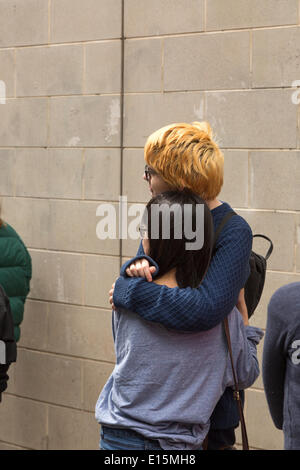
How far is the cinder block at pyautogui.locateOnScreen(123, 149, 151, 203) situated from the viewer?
4.43 meters

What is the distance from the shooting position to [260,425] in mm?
4059

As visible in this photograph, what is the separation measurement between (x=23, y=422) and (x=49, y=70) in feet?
8.05

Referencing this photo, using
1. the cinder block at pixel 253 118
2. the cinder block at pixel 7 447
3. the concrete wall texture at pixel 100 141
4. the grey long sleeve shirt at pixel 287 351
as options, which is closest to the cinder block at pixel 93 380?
the concrete wall texture at pixel 100 141

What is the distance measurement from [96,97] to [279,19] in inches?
51.4

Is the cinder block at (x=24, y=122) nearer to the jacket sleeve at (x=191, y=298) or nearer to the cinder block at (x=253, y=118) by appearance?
the cinder block at (x=253, y=118)

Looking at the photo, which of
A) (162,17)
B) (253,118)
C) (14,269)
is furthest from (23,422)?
(162,17)

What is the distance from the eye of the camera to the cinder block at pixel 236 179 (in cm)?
403

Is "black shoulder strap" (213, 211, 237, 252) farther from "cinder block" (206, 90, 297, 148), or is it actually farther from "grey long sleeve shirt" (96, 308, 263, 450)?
"cinder block" (206, 90, 297, 148)

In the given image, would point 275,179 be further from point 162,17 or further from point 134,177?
point 162,17

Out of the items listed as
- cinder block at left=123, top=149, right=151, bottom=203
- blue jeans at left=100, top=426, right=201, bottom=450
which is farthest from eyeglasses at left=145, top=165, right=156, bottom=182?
cinder block at left=123, top=149, right=151, bottom=203

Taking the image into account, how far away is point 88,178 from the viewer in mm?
4648
